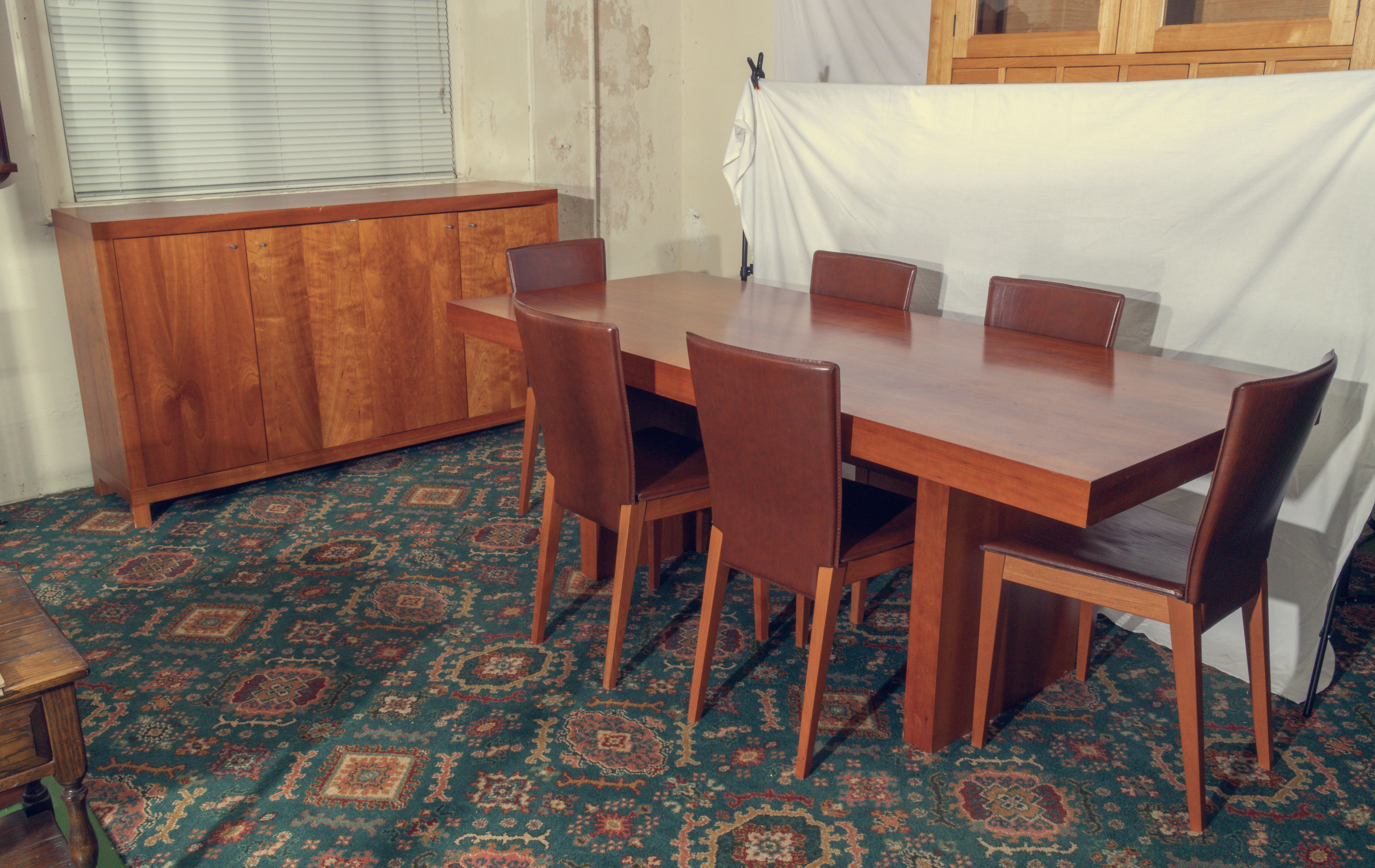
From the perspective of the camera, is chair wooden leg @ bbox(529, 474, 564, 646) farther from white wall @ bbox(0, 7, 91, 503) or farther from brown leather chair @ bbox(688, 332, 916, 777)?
white wall @ bbox(0, 7, 91, 503)

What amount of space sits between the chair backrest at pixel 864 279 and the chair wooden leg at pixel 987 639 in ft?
3.87

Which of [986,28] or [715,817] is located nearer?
[715,817]

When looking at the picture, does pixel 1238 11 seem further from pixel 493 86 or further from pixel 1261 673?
pixel 493 86

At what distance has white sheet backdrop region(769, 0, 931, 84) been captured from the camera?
13.9 feet

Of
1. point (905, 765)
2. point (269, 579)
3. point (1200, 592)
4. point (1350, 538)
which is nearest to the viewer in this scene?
point (1200, 592)

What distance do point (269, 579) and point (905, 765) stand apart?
6.74 feet

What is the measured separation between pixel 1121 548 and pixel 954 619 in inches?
15.3

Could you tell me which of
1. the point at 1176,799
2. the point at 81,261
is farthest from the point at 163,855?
the point at 81,261

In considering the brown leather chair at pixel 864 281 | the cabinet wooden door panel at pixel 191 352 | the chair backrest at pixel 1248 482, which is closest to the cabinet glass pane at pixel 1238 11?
the brown leather chair at pixel 864 281

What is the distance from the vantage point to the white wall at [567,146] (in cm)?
382

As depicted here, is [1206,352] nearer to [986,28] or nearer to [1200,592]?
[1200,592]

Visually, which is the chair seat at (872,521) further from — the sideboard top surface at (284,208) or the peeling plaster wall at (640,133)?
the peeling plaster wall at (640,133)

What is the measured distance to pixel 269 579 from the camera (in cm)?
326

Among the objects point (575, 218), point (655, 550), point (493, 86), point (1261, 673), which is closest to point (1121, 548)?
point (1261, 673)
